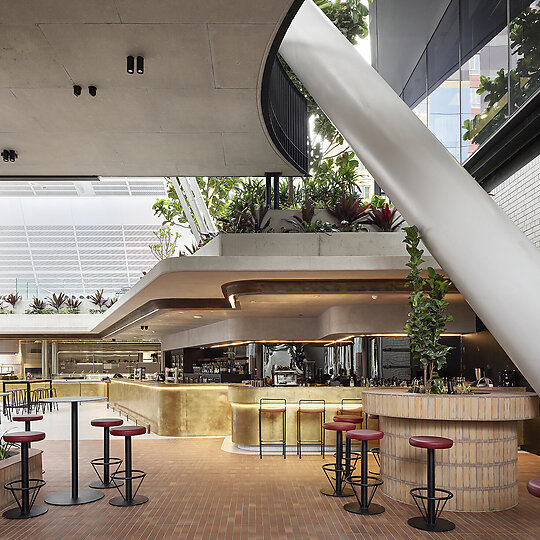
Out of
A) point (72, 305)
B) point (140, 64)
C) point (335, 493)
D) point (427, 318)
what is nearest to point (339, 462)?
point (335, 493)

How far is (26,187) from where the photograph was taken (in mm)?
39531

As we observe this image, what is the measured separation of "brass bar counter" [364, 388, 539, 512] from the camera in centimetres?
663

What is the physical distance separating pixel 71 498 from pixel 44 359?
22.7 metres

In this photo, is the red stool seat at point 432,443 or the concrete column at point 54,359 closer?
the red stool seat at point 432,443

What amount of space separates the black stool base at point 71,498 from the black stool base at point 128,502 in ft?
0.81

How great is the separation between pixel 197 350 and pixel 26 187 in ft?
78.3

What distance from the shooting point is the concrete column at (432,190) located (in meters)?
6.04

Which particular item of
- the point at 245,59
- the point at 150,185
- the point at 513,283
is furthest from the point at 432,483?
the point at 150,185

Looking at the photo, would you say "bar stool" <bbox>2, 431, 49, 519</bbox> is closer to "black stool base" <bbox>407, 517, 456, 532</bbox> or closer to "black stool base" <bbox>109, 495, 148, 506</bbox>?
"black stool base" <bbox>109, 495, 148, 506</bbox>

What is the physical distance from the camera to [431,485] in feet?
20.7

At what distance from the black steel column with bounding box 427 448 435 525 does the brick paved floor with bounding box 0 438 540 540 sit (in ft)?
0.84

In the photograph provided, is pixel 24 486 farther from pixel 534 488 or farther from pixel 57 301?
pixel 57 301

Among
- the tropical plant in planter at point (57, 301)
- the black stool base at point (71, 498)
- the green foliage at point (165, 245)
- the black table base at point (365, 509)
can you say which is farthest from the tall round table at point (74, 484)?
the tropical plant in planter at point (57, 301)

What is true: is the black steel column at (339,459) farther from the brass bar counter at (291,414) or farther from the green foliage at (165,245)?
the green foliage at (165,245)
